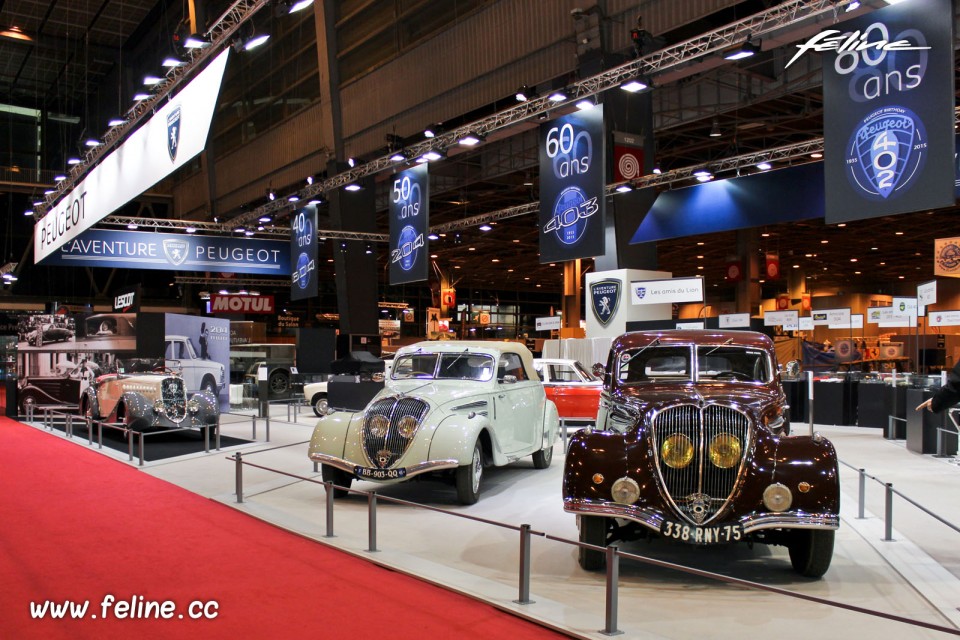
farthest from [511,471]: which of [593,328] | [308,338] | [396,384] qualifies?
[308,338]

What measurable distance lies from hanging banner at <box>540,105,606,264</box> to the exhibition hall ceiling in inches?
84.5

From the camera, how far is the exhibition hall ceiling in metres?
20.0

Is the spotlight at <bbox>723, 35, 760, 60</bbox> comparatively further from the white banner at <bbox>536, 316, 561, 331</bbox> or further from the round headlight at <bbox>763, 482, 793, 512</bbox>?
the white banner at <bbox>536, 316, 561, 331</bbox>

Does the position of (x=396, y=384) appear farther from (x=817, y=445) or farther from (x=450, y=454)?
(x=817, y=445)

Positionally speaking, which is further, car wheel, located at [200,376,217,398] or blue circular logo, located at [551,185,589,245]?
car wheel, located at [200,376,217,398]

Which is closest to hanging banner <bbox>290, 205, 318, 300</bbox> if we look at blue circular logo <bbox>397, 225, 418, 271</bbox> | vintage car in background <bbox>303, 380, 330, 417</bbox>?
vintage car in background <bbox>303, 380, 330, 417</bbox>

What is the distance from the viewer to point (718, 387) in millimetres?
6848

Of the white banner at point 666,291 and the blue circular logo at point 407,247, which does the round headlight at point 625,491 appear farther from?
the blue circular logo at point 407,247

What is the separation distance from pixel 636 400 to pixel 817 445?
149 cm

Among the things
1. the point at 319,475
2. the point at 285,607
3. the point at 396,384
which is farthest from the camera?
the point at 319,475

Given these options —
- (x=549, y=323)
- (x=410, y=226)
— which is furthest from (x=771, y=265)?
(x=410, y=226)

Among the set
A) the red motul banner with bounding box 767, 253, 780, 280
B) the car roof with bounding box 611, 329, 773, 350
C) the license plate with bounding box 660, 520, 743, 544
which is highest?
the red motul banner with bounding box 767, 253, 780, 280

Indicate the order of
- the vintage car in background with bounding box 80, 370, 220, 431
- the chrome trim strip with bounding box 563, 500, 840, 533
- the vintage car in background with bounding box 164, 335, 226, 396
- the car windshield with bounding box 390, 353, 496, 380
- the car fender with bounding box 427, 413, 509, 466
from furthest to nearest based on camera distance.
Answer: the vintage car in background with bounding box 164, 335, 226, 396, the vintage car in background with bounding box 80, 370, 220, 431, the car windshield with bounding box 390, 353, 496, 380, the car fender with bounding box 427, 413, 509, 466, the chrome trim strip with bounding box 563, 500, 840, 533

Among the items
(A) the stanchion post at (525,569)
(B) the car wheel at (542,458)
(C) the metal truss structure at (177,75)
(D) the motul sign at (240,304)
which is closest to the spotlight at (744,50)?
(B) the car wheel at (542,458)
